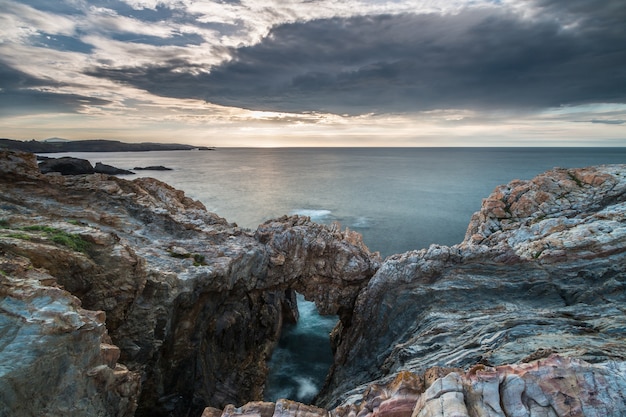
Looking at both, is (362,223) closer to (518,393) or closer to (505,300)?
(505,300)

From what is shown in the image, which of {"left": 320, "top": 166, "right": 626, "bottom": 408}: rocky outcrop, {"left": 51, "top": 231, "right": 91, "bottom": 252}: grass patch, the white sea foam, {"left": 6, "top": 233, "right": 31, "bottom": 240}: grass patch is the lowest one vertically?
the white sea foam

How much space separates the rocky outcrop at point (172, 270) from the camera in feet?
59.2

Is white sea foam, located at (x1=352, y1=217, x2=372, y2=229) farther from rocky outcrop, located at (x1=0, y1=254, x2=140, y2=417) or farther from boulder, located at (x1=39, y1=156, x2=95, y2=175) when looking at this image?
boulder, located at (x1=39, y1=156, x2=95, y2=175)

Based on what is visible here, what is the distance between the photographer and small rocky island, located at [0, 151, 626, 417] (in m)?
10.7

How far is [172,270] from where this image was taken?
20562mm

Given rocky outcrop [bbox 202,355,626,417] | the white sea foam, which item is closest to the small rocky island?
rocky outcrop [bbox 202,355,626,417]

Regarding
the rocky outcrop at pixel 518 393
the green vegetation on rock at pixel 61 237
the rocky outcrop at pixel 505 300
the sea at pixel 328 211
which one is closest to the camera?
the rocky outcrop at pixel 518 393

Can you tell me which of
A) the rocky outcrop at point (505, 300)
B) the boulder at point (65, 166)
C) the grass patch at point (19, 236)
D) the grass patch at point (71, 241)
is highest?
the boulder at point (65, 166)

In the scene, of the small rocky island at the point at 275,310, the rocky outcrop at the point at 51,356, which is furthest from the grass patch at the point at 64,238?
the rocky outcrop at the point at 51,356

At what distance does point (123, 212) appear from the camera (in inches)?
1017

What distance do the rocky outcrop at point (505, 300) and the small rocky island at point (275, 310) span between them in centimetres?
12

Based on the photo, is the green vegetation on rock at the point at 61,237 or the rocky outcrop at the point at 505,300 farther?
the green vegetation on rock at the point at 61,237

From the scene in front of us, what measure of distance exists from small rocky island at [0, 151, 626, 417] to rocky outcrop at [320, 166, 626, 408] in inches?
4.6

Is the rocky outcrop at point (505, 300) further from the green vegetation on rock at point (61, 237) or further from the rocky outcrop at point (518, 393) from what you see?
the green vegetation on rock at point (61, 237)
